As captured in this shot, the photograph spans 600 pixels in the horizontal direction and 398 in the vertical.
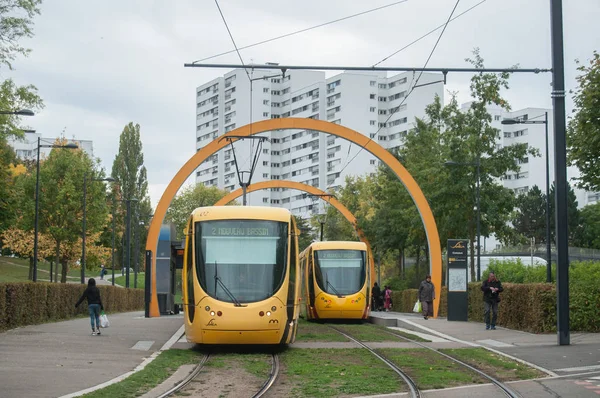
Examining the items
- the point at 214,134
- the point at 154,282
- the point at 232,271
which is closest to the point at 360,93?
the point at 214,134

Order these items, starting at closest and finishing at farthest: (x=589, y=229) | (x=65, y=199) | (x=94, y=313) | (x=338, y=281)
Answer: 1. (x=94, y=313)
2. (x=338, y=281)
3. (x=65, y=199)
4. (x=589, y=229)

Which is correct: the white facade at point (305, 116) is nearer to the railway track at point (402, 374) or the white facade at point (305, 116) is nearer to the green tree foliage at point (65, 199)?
the green tree foliage at point (65, 199)

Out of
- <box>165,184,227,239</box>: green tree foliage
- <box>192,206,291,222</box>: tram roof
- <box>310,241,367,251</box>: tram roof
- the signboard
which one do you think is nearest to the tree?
the signboard

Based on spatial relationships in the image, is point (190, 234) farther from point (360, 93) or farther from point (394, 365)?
point (360, 93)

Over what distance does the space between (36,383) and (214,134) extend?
130948mm

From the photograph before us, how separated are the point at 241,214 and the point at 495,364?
595cm

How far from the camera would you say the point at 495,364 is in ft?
51.4

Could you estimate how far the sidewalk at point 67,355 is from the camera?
12.1m

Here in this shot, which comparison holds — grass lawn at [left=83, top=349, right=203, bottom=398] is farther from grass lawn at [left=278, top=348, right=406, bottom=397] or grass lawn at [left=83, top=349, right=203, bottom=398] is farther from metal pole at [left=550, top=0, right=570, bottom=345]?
metal pole at [left=550, top=0, right=570, bottom=345]

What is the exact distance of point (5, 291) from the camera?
23.6 metres

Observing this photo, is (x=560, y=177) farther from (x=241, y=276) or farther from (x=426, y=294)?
(x=426, y=294)

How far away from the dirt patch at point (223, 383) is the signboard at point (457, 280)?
51.9ft

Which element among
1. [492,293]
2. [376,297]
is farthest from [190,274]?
[376,297]

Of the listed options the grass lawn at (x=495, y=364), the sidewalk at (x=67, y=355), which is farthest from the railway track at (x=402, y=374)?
the sidewalk at (x=67, y=355)
